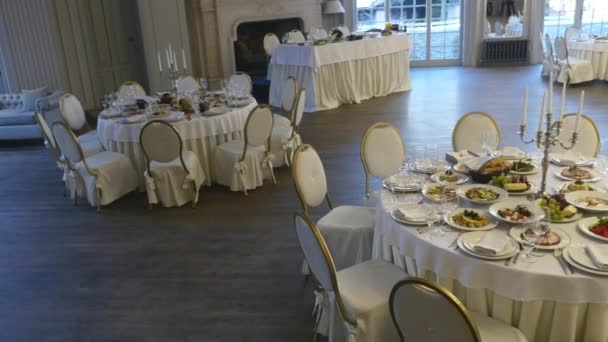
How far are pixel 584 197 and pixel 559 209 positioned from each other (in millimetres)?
243

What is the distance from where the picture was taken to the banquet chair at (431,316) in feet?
6.46

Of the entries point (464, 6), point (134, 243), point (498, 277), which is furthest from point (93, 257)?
point (464, 6)

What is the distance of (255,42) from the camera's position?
11.7 m

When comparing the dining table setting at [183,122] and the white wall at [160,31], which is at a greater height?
the white wall at [160,31]

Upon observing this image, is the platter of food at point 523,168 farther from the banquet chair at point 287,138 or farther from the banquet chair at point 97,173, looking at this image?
the banquet chair at point 97,173

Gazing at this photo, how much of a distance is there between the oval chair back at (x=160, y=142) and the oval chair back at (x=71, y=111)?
211 centimetres

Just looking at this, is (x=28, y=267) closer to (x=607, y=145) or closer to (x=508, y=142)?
(x=508, y=142)

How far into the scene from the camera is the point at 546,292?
2254 mm

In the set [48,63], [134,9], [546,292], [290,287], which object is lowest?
[290,287]

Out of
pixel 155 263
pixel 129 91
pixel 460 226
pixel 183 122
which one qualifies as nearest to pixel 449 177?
pixel 460 226

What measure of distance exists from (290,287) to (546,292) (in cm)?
185

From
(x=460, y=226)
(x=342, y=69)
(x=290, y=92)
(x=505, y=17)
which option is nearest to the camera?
(x=460, y=226)

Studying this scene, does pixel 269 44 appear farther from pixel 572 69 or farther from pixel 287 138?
pixel 572 69

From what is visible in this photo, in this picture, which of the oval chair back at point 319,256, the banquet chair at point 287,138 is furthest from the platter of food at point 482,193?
the banquet chair at point 287,138
